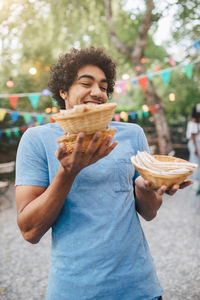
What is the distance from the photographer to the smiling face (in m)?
1.32

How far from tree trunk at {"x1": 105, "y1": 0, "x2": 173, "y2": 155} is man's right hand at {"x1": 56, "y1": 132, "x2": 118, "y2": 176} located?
330 inches

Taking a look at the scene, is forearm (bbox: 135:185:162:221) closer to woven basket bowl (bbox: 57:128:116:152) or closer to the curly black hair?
woven basket bowl (bbox: 57:128:116:152)

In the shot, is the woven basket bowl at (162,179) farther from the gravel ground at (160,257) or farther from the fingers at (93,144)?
the gravel ground at (160,257)

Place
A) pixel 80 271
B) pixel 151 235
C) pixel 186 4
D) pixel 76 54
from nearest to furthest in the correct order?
pixel 80 271, pixel 76 54, pixel 151 235, pixel 186 4

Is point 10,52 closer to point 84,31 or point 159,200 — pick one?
point 84,31

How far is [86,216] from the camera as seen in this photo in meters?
1.11

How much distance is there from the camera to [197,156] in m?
6.61

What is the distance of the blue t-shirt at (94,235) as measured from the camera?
3.51ft

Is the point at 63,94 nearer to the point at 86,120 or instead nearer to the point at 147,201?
the point at 86,120

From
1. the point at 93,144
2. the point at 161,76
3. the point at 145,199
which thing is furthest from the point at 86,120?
the point at 161,76

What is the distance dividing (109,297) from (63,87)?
1105 mm

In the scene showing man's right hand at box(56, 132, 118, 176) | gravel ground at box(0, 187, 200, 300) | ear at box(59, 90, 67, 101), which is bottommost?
gravel ground at box(0, 187, 200, 300)

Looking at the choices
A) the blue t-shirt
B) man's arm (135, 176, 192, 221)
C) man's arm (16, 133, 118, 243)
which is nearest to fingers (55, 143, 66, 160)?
man's arm (16, 133, 118, 243)

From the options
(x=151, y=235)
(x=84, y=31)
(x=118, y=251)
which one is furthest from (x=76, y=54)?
(x=84, y=31)
